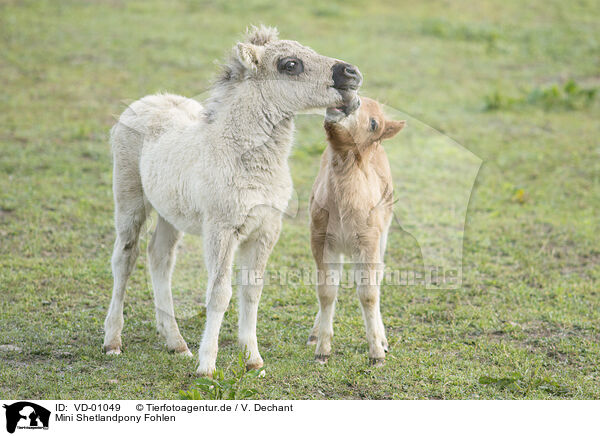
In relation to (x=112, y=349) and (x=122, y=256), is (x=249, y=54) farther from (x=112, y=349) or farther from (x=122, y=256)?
(x=112, y=349)

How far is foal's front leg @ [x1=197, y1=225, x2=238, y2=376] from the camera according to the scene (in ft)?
17.0

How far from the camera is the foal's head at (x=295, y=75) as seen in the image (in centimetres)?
521

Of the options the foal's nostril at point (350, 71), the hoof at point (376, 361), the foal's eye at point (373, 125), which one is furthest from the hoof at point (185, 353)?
the foal's nostril at point (350, 71)

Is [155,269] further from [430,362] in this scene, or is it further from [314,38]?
[314,38]

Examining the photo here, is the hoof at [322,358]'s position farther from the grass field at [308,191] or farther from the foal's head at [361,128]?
the foal's head at [361,128]

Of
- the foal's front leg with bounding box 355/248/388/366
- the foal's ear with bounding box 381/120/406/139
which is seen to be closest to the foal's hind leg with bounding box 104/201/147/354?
the foal's front leg with bounding box 355/248/388/366

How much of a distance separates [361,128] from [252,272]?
1.45m

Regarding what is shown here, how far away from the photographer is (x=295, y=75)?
525 cm

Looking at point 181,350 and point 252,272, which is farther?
point 181,350

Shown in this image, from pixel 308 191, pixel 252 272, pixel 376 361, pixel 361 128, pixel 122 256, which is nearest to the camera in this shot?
pixel 252 272

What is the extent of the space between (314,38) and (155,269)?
37.4 feet

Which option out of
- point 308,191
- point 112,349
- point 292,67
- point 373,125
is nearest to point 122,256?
point 112,349

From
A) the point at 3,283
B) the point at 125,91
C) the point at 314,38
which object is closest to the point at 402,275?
the point at 3,283

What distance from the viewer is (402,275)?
7988 mm
